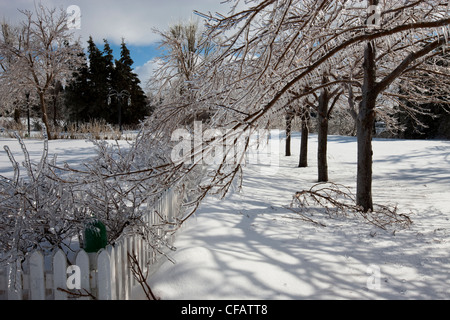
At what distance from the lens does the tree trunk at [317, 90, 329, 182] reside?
8.93 meters

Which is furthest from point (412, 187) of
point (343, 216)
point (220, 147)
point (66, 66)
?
point (66, 66)

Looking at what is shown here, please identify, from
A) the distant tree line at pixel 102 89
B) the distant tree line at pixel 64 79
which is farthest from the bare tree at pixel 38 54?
the distant tree line at pixel 102 89

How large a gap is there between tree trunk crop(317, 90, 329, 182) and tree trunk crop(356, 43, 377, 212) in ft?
11.2

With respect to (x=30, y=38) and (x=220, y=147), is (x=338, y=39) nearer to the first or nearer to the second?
(x=220, y=147)

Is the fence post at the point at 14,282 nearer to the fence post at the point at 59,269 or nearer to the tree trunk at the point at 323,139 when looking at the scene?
the fence post at the point at 59,269

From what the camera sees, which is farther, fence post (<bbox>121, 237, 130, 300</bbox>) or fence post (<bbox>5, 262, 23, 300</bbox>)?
fence post (<bbox>121, 237, 130, 300</bbox>)

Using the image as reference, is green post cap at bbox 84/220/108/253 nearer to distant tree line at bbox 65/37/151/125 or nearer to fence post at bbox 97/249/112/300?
fence post at bbox 97/249/112/300

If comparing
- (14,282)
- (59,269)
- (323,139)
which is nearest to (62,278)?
(59,269)

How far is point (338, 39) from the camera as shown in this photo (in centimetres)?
402

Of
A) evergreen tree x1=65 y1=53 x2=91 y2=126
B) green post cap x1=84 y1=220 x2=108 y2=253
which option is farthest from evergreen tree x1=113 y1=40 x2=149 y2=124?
green post cap x1=84 y1=220 x2=108 y2=253

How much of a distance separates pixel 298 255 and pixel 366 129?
309 cm

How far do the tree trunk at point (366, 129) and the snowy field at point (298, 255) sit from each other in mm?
791

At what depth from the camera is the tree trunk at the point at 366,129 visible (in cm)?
530
